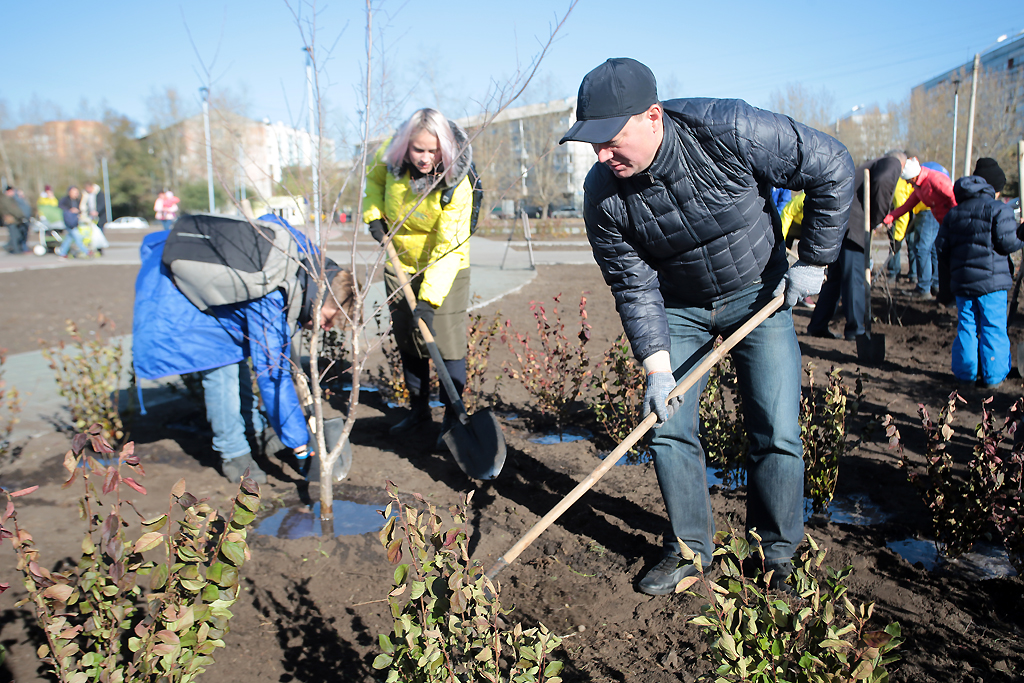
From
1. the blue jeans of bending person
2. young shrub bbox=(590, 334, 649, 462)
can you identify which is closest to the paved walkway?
young shrub bbox=(590, 334, 649, 462)

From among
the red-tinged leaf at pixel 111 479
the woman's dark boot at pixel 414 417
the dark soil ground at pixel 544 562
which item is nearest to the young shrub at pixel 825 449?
the dark soil ground at pixel 544 562

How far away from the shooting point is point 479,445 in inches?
134

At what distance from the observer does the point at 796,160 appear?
2311 mm

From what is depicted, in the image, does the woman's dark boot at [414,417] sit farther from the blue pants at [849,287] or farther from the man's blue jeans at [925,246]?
the man's blue jeans at [925,246]

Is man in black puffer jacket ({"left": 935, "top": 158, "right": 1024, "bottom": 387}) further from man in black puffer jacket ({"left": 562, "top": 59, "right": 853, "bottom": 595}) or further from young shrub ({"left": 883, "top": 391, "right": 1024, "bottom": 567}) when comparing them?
man in black puffer jacket ({"left": 562, "top": 59, "right": 853, "bottom": 595})

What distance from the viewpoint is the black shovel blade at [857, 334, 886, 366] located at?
5.59m

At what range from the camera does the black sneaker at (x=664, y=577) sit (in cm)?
252

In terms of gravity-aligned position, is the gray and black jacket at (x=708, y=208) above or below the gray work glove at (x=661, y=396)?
above

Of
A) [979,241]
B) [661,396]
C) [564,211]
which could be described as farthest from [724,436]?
[564,211]

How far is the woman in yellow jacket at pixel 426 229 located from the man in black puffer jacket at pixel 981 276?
3.57 metres

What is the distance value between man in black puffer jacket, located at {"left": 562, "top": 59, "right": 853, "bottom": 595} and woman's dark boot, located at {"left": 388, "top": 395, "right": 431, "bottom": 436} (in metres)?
2.02

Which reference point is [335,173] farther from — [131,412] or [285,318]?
[131,412]

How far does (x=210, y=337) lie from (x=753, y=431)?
249 cm

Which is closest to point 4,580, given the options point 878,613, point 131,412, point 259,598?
point 259,598
